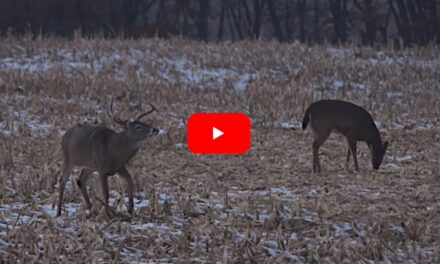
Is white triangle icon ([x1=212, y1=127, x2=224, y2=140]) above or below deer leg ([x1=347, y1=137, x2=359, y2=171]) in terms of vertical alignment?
above

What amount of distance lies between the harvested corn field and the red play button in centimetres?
21

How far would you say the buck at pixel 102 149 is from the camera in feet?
32.4

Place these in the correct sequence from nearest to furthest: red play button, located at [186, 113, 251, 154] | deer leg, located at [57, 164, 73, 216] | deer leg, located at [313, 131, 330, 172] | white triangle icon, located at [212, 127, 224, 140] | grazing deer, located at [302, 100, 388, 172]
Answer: deer leg, located at [57, 164, 73, 216] < deer leg, located at [313, 131, 330, 172] < grazing deer, located at [302, 100, 388, 172] < red play button, located at [186, 113, 251, 154] < white triangle icon, located at [212, 127, 224, 140]

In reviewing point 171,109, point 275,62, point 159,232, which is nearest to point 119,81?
point 171,109

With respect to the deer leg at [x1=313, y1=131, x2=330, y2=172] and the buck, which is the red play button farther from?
the buck

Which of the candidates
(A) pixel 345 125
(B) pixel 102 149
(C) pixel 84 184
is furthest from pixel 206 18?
(B) pixel 102 149

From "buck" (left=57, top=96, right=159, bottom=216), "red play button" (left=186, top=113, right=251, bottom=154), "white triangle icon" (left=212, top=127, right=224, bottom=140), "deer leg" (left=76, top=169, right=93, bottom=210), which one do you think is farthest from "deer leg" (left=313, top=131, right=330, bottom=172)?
"deer leg" (left=76, top=169, right=93, bottom=210)

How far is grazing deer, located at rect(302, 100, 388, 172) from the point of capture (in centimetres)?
1384

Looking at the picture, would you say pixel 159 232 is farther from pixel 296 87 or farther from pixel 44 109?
pixel 296 87

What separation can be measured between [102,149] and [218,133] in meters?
7.61

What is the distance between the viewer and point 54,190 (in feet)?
36.0

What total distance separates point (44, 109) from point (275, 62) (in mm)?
8110

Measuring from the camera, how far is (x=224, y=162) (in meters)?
13.8

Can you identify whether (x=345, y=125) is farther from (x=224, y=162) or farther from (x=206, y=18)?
(x=206, y=18)
